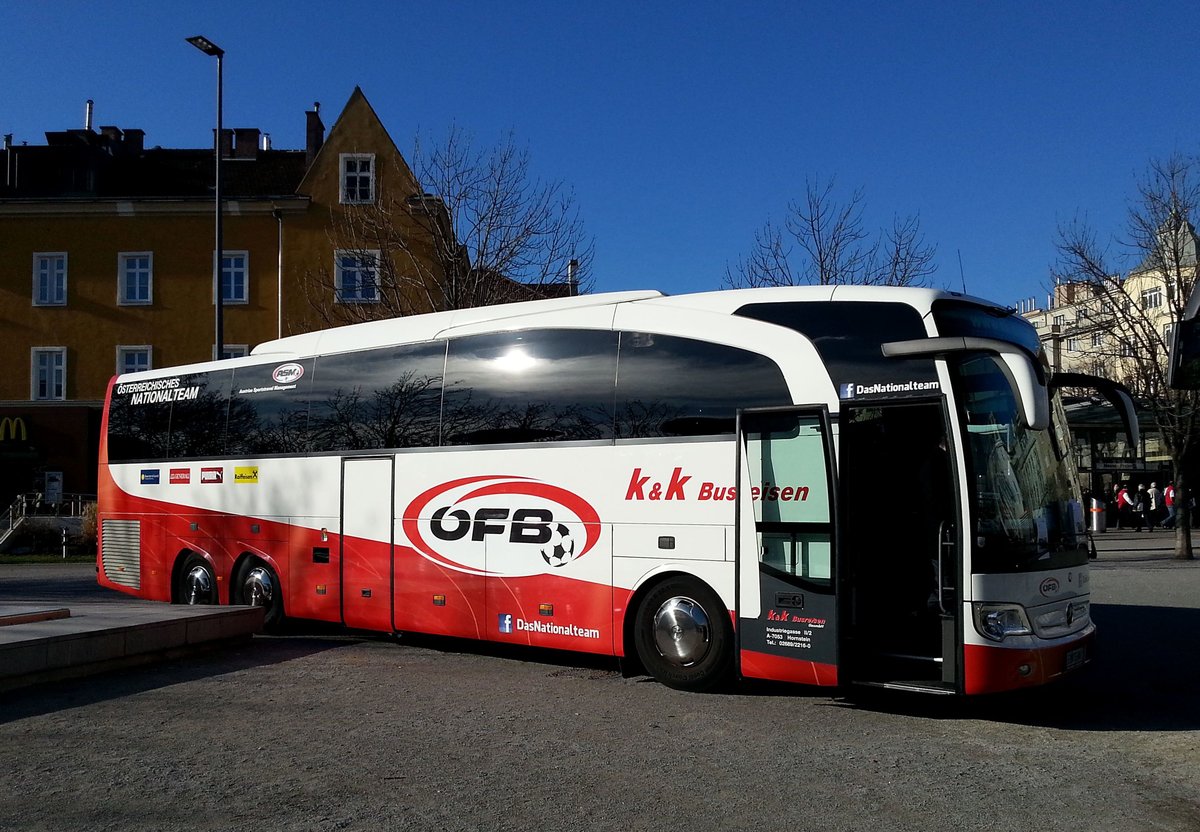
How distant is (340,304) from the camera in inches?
1136

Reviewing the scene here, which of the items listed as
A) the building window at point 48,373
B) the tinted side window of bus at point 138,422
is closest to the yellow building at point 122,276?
the building window at point 48,373

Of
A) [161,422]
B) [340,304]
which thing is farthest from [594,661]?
[340,304]

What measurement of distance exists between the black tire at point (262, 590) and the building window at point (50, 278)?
3056cm

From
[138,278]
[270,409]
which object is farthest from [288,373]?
[138,278]

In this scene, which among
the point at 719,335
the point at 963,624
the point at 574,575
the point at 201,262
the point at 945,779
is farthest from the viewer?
the point at 201,262

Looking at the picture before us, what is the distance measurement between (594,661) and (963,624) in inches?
182

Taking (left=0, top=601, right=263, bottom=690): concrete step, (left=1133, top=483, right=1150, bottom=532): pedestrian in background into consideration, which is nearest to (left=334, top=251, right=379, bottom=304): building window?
(left=0, top=601, right=263, bottom=690): concrete step

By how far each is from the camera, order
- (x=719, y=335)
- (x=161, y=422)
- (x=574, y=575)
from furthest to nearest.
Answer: (x=161, y=422) → (x=574, y=575) → (x=719, y=335)

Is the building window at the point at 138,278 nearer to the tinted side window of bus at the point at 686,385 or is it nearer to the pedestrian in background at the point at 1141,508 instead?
the tinted side window of bus at the point at 686,385

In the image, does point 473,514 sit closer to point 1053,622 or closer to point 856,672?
point 856,672

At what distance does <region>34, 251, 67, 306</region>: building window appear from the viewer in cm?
3991

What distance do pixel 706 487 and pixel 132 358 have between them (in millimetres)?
35507

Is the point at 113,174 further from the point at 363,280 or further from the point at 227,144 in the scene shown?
the point at 363,280

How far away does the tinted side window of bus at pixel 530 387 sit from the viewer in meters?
10.3
